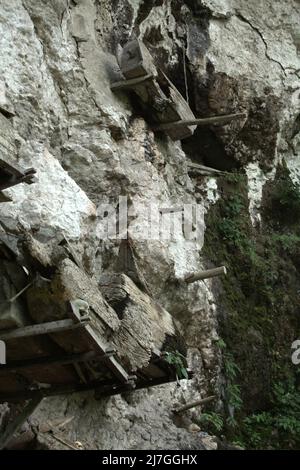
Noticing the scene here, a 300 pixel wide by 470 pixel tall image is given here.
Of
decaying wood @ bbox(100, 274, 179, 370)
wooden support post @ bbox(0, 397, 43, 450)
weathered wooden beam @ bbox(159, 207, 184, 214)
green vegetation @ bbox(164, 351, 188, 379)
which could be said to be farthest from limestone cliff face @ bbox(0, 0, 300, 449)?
green vegetation @ bbox(164, 351, 188, 379)

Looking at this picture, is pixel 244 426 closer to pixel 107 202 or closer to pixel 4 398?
pixel 107 202

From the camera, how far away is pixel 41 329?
178 inches

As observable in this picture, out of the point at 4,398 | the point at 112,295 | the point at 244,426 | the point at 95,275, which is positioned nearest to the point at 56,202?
the point at 95,275

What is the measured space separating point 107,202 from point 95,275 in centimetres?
101

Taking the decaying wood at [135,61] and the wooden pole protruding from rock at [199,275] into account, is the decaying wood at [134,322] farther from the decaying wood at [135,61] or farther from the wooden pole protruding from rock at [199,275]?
the decaying wood at [135,61]

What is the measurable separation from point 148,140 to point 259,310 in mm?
2988

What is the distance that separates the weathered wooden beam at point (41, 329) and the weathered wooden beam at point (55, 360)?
340 millimetres

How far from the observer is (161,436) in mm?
6539

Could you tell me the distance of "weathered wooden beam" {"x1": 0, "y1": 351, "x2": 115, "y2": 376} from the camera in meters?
4.80

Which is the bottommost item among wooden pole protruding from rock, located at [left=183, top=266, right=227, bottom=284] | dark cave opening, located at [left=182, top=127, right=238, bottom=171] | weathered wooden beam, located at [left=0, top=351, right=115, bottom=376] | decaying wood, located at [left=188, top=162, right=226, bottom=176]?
weathered wooden beam, located at [left=0, top=351, right=115, bottom=376]

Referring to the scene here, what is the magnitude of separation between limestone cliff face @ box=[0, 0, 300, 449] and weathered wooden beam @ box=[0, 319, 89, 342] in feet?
2.57

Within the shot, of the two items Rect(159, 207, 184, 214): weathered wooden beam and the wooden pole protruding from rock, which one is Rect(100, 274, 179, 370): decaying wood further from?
Rect(159, 207, 184, 214): weathered wooden beam
